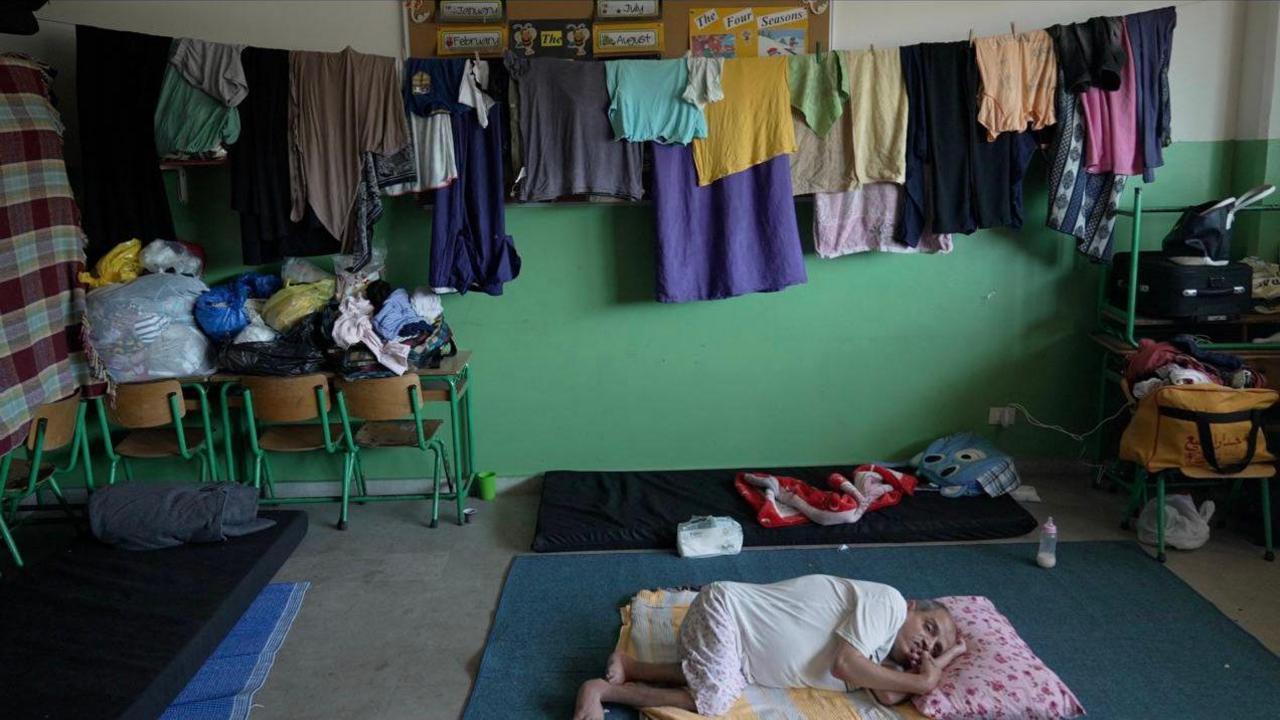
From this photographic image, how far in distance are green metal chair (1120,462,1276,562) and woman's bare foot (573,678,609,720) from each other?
2368 mm

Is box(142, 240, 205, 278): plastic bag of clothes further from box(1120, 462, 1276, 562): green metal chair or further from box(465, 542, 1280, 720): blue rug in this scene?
box(1120, 462, 1276, 562): green metal chair

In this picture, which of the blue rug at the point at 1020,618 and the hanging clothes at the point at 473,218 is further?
the hanging clothes at the point at 473,218

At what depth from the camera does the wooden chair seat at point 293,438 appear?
415cm

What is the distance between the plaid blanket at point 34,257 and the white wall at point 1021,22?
3367 millimetres

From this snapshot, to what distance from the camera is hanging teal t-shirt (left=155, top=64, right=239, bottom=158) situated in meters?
3.87

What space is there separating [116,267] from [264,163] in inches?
31.2

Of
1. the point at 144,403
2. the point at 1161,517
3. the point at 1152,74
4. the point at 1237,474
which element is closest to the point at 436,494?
the point at 144,403

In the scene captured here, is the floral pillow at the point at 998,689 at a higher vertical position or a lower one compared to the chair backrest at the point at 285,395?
lower

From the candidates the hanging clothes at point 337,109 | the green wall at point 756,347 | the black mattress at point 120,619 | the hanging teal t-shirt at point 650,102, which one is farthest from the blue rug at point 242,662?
the hanging teal t-shirt at point 650,102

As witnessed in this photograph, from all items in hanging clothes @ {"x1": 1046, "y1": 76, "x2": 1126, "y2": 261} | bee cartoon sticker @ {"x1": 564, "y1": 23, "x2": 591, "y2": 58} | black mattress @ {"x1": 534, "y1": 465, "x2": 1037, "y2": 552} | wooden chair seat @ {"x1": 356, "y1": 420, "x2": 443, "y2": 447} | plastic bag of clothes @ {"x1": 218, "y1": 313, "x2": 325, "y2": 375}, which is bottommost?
black mattress @ {"x1": 534, "y1": 465, "x2": 1037, "y2": 552}

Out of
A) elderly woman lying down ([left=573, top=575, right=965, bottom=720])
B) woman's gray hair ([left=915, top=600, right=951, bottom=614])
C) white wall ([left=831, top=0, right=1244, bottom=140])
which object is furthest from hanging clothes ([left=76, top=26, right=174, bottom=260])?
woman's gray hair ([left=915, top=600, right=951, bottom=614])

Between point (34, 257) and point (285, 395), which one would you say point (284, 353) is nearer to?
point (285, 395)

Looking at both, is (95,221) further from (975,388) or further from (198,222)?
(975,388)

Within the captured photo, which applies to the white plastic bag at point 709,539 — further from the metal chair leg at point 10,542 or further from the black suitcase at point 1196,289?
the metal chair leg at point 10,542
